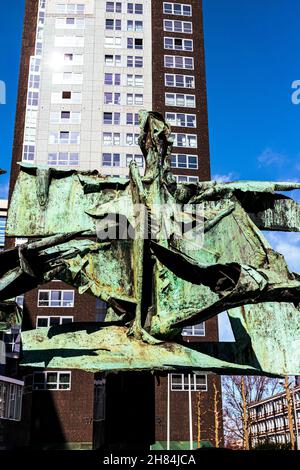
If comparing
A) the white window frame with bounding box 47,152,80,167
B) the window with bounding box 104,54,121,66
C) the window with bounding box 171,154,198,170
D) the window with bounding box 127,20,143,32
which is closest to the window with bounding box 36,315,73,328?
the white window frame with bounding box 47,152,80,167

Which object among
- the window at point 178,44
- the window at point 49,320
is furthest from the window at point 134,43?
the window at point 49,320

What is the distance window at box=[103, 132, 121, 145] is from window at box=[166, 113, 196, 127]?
19.9ft

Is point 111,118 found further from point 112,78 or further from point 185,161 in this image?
point 185,161

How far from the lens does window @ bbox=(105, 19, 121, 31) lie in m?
64.0

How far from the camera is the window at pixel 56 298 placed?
5320 cm

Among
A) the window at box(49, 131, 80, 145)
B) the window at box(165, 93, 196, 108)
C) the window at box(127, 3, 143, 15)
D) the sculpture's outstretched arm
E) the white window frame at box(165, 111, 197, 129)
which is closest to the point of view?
the sculpture's outstretched arm

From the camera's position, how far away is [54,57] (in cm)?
6184

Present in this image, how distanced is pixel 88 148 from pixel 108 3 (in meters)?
18.7

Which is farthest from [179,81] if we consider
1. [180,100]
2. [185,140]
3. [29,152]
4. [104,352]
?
[104,352]

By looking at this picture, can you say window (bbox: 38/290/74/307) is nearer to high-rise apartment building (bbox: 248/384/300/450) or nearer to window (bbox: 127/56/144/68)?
window (bbox: 127/56/144/68)

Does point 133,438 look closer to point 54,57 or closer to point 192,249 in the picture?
A: point 192,249

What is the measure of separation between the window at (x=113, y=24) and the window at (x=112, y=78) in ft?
19.7

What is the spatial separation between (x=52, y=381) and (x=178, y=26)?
41.9 m

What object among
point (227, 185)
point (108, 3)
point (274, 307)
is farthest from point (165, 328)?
point (108, 3)
